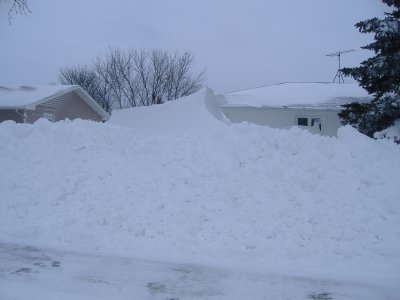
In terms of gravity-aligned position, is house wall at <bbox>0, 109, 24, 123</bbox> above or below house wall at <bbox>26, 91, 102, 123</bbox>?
below

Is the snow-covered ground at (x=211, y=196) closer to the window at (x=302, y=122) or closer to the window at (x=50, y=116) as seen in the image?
the window at (x=302, y=122)

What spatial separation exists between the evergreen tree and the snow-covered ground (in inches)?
133

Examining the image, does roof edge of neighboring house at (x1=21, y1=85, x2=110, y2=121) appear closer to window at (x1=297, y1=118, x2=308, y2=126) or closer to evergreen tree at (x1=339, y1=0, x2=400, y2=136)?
window at (x1=297, y1=118, x2=308, y2=126)

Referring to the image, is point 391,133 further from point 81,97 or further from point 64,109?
point 81,97

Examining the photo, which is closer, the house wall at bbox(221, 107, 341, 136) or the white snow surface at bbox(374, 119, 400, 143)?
the white snow surface at bbox(374, 119, 400, 143)

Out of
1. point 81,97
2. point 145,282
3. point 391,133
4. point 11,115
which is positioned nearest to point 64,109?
point 81,97

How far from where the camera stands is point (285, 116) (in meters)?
21.6

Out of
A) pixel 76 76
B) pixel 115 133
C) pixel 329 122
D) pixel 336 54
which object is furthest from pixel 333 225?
pixel 76 76

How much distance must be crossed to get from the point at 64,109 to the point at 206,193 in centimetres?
2135

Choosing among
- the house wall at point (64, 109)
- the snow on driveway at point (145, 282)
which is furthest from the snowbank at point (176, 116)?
the house wall at point (64, 109)

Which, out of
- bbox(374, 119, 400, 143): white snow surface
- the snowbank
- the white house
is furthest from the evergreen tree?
the white house

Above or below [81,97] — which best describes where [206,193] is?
below

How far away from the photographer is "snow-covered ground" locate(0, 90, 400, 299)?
593 centimetres

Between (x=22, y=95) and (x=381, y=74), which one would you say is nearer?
(x=381, y=74)
